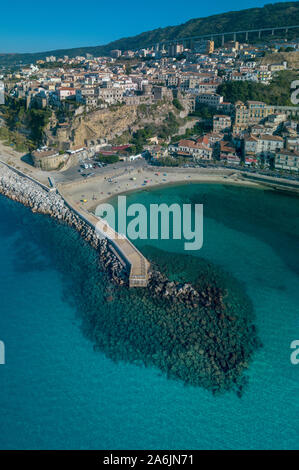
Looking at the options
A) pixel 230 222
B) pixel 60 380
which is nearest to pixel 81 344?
pixel 60 380

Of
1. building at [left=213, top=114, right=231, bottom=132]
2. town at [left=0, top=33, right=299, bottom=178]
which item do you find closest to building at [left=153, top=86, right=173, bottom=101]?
town at [left=0, top=33, right=299, bottom=178]

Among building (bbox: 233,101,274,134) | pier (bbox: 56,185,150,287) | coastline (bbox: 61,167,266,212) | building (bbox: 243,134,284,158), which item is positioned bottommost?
pier (bbox: 56,185,150,287)

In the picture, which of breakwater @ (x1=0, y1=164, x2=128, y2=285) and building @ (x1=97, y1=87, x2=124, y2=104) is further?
building @ (x1=97, y1=87, x2=124, y2=104)

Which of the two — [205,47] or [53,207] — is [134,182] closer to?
[53,207]

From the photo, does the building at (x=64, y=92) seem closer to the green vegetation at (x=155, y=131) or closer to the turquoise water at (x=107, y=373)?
the green vegetation at (x=155, y=131)

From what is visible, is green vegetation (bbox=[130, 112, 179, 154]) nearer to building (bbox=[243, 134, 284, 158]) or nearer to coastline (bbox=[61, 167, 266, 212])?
coastline (bbox=[61, 167, 266, 212])

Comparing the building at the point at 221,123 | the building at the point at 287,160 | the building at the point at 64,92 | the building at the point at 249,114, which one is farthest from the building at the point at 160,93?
the building at the point at 287,160

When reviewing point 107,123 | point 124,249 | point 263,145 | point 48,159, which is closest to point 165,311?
point 124,249
